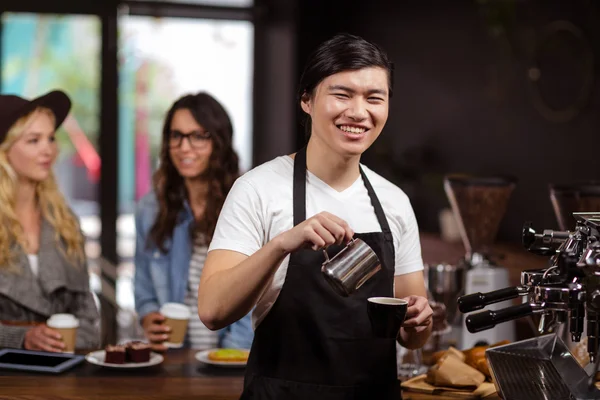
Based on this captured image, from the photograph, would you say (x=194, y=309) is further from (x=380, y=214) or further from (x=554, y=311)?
(x=554, y=311)

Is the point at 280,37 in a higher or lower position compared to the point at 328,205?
higher

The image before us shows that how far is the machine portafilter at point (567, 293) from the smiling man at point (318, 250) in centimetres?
26

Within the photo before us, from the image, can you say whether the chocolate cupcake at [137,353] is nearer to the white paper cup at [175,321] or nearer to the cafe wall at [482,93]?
the white paper cup at [175,321]

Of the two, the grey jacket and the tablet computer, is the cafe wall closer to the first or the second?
the grey jacket

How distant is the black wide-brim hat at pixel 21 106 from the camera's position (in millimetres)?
3197

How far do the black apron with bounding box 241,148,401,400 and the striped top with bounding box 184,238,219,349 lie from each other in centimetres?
102

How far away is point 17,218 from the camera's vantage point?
3201 mm

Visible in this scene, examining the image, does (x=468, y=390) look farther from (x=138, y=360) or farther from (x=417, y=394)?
(x=138, y=360)

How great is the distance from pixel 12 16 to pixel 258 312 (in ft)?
17.7

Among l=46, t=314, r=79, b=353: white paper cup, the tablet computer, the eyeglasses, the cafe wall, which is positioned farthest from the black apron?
the cafe wall

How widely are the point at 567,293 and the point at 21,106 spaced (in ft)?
7.15

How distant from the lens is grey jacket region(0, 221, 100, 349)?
312 cm

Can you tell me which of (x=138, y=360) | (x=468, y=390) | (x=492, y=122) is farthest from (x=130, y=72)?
(x=468, y=390)

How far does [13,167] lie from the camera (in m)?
3.21
